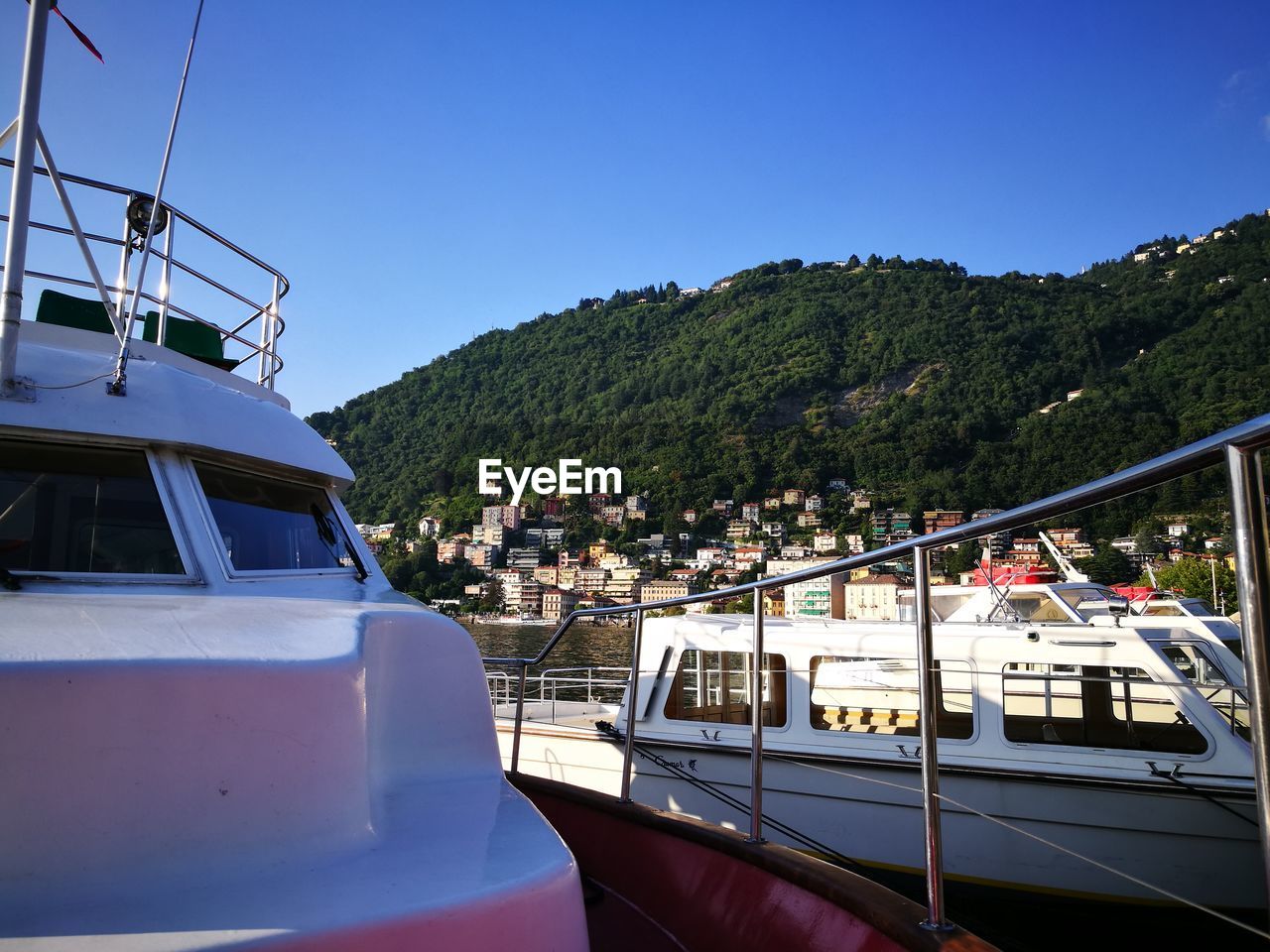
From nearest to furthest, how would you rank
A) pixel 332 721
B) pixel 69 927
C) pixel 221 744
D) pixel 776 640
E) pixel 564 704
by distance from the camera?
1. pixel 69 927
2. pixel 221 744
3. pixel 332 721
4. pixel 776 640
5. pixel 564 704

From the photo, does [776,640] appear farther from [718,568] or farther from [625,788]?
[718,568]

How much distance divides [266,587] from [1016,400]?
4143 inches

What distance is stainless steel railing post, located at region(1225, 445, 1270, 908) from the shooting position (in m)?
0.94

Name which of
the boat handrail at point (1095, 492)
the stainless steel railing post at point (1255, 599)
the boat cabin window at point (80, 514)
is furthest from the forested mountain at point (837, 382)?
the stainless steel railing post at point (1255, 599)

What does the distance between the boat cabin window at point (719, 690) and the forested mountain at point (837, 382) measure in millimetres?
47725

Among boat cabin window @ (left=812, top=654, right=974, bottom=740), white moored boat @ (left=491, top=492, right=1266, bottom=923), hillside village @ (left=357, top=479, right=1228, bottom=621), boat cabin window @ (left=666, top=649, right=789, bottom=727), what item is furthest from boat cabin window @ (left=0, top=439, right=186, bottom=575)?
hillside village @ (left=357, top=479, right=1228, bottom=621)

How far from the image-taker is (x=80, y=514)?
2.26 meters

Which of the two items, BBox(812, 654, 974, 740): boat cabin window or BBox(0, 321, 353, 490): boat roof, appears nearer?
BBox(0, 321, 353, 490): boat roof

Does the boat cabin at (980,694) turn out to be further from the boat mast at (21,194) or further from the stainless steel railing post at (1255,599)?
the stainless steel railing post at (1255,599)

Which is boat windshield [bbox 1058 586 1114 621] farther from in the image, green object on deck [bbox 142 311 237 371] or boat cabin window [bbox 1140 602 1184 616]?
green object on deck [bbox 142 311 237 371]

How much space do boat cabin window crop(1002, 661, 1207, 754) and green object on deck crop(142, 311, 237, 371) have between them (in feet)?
20.4

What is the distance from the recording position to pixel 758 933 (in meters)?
2.27

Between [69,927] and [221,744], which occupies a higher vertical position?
[221,744]

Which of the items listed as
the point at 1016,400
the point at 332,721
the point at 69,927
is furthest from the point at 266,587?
the point at 1016,400
